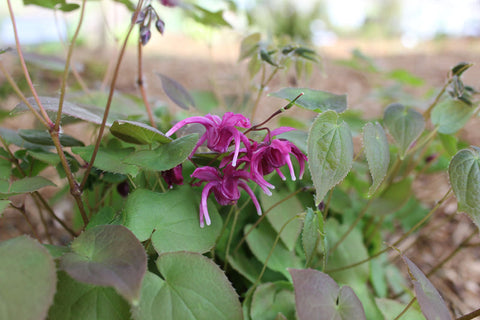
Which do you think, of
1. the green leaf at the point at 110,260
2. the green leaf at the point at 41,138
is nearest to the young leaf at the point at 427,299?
the green leaf at the point at 110,260

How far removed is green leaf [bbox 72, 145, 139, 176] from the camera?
607 mm

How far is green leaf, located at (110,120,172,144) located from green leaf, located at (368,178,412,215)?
2.19 ft

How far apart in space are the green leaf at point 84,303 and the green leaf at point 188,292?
6 centimetres

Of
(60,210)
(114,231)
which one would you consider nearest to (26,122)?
(60,210)

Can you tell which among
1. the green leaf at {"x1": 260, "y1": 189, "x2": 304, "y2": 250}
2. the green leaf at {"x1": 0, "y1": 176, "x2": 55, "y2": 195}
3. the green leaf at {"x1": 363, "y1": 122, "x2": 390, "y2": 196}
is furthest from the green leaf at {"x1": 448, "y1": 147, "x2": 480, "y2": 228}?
the green leaf at {"x1": 0, "y1": 176, "x2": 55, "y2": 195}

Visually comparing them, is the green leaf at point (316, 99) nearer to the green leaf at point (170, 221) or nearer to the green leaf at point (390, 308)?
the green leaf at point (170, 221)

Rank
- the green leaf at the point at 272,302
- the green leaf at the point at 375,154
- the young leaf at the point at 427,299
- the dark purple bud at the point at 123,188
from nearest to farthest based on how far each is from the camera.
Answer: the young leaf at the point at 427,299 → the green leaf at the point at 375,154 → the green leaf at the point at 272,302 → the dark purple bud at the point at 123,188

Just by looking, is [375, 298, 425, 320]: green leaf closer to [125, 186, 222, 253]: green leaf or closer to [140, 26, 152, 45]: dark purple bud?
[125, 186, 222, 253]: green leaf

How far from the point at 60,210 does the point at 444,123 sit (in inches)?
→ 57.5

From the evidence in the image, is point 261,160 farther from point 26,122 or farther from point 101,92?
point 26,122

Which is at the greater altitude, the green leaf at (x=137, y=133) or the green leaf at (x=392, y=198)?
the green leaf at (x=137, y=133)

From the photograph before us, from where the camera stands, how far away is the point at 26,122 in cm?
225

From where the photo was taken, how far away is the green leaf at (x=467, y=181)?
0.60m

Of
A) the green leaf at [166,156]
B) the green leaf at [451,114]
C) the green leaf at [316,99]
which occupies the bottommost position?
the green leaf at [166,156]
